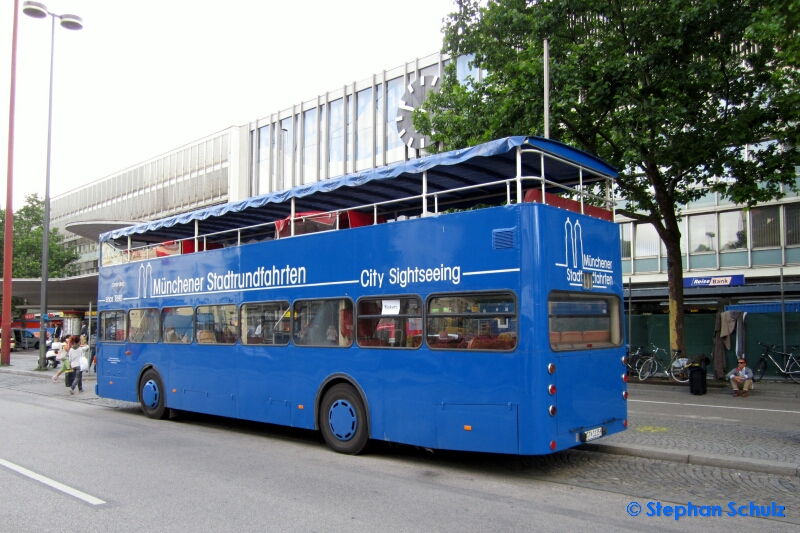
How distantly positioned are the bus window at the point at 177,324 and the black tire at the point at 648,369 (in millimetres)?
14825

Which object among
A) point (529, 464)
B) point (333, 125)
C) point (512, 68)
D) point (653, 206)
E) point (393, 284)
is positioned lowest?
point (529, 464)

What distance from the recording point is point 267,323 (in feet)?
34.8

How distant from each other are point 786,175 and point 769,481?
11.4m

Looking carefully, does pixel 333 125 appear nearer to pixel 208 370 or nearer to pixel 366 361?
pixel 208 370

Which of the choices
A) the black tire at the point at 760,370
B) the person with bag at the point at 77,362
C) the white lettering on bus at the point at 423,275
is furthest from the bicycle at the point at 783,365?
the person with bag at the point at 77,362

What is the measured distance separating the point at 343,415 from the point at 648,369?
47.7 ft

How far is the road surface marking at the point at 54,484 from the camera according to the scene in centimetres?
664

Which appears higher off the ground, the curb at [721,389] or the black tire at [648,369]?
the black tire at [648,369]

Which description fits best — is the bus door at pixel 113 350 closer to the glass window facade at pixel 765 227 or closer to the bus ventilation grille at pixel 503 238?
the bus ventilation grille at pixel 503 238

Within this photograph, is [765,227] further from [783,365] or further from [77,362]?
[77,362]

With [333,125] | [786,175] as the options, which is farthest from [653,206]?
[333,125]

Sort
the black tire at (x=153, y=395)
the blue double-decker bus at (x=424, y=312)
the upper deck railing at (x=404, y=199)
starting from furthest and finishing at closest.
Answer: the black tire at (x=153, y=395), the upper deck railing at (x=404, y=199), the blue double-decker bus at (x=424, y=312)

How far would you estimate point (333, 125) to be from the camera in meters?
43.1

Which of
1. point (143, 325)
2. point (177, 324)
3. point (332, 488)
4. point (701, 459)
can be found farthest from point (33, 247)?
point (701, 459)
